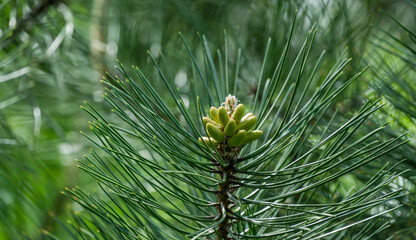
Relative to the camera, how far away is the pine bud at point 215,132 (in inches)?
18.7

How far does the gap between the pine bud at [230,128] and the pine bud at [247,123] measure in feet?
0.04

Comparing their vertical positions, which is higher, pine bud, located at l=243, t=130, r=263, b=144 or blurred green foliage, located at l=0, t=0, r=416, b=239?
blurred green foliage, located at l=0, t=0, r=416, b=239

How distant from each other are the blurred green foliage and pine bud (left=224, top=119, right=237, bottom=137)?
1.18 ft

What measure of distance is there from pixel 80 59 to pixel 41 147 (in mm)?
353

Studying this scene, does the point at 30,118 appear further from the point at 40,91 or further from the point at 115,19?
the point at 115,19

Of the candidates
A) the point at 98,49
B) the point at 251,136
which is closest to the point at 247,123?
the point at 251,136

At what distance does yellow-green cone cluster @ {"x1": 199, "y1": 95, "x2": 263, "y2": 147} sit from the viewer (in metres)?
0.48

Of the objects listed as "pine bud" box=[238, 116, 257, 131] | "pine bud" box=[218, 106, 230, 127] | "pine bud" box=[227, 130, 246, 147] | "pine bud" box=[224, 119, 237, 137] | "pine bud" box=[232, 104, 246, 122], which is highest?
"pine bud" box=[232, 104, 246, 122]

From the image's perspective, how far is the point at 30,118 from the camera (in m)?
1.21

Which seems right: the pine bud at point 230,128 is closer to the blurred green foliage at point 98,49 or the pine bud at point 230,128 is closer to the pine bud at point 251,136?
the pine bud at point 251,136

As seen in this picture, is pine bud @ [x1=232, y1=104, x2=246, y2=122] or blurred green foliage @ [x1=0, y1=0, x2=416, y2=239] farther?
blurred green foliage @ [x1=0, y1=0, x2=416, y2=239]

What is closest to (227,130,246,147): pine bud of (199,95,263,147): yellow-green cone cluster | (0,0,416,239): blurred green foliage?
(199,95,263,147): yellow-green cone cluster

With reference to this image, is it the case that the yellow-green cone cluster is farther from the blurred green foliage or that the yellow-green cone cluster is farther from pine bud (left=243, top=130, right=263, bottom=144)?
the blurred green foliage

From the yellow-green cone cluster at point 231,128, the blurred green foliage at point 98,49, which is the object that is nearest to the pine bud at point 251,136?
the yellow-green cone cluster at point 231,128
